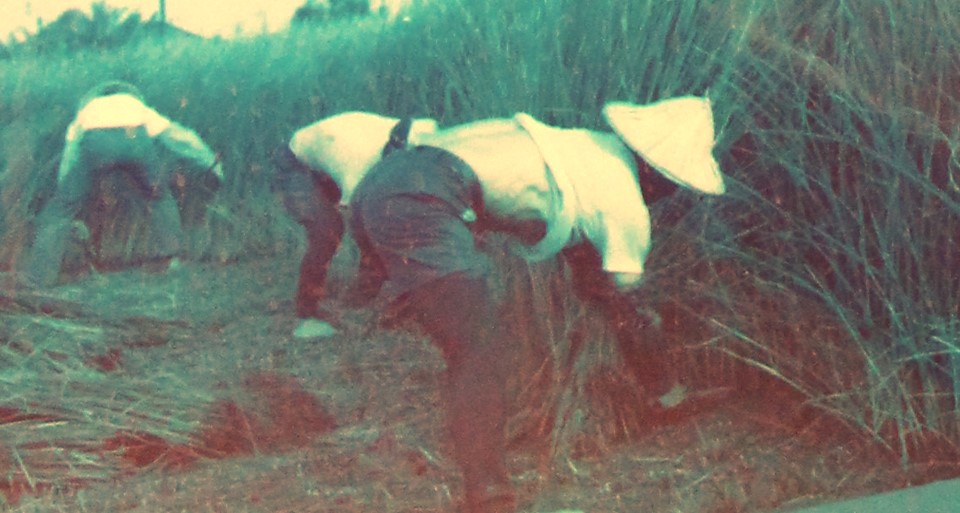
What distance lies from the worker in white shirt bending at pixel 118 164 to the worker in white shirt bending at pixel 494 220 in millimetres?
651

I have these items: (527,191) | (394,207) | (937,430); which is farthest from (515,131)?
(937,430)

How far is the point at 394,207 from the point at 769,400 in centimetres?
179

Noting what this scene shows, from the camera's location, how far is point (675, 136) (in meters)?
4.77

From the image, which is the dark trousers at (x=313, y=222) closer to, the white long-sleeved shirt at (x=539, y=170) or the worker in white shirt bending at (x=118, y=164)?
the white long-sleeved shirt at (x=539, y=170)

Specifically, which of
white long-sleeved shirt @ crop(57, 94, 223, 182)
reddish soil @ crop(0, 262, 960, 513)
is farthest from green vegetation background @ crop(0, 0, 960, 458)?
reddish soil @ crop(0, 262, 960, 513)

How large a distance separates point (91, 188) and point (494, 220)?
1.44 meters

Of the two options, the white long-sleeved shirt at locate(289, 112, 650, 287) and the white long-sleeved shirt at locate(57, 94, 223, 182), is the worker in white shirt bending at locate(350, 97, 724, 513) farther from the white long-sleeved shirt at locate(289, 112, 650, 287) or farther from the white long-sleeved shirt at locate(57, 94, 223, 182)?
the white long-sleeved shirt at locate(57, 94, 223, 182)

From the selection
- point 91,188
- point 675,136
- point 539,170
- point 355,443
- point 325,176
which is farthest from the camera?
point 675,136

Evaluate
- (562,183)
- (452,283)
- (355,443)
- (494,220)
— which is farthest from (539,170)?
(355,443)

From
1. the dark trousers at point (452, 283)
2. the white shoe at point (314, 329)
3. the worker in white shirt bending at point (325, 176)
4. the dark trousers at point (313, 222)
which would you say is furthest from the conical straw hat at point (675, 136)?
the white shoe at point (314, 329)

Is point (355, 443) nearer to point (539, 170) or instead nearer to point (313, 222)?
point (313, 222)

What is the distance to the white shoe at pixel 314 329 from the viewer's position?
172 inches

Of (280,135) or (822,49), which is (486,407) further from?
(822,49)

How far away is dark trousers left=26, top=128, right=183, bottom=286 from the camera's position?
407 cm
